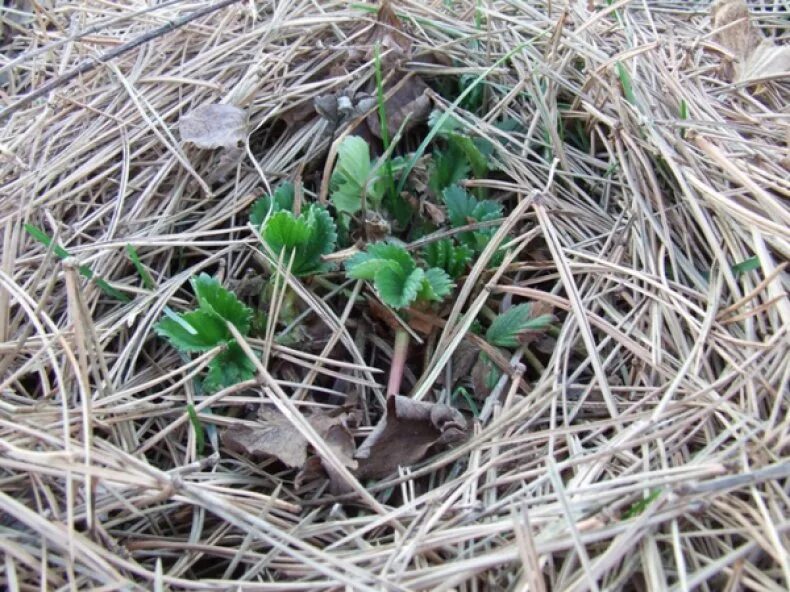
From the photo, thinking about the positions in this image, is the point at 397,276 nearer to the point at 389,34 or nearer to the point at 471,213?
the point at 471,213

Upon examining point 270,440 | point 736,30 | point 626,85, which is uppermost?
point 736,30

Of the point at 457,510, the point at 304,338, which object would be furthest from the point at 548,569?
the point at 304,338

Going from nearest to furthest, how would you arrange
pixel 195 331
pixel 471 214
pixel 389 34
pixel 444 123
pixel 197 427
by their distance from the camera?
pixel 197 427
pixel 195 331
pixel 471 214
pixel 444 123
pixel 389 34

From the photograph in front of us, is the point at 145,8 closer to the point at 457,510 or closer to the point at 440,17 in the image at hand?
the point at 440,17

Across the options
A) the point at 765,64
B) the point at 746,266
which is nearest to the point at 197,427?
the point at 746,266

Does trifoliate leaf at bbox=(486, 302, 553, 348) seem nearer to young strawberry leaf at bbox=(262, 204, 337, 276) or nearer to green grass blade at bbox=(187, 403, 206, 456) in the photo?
young strawberry leaf at bbox=(262, 204, 337, 276)

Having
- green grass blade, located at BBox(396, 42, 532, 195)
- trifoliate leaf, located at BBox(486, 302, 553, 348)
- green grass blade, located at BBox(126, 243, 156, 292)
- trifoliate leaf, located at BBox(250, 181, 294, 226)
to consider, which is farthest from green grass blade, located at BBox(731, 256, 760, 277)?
green grass blade, located at BBox(126, 243, 156, 292)
